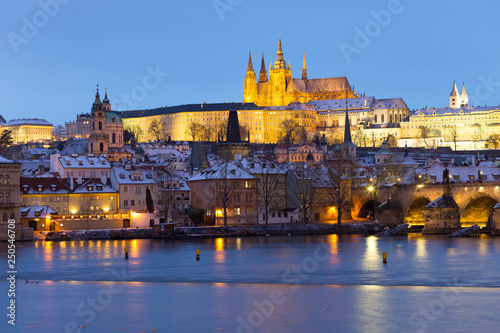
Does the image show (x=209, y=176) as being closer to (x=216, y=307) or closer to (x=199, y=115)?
(x=216, y=307)

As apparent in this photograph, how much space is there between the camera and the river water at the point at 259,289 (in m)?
20.2

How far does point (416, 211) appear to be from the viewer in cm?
6575

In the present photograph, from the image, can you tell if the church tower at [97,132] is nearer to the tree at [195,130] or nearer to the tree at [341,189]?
the tree at [341,189]

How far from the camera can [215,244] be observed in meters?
50.7

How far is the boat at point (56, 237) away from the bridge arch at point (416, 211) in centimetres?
2532

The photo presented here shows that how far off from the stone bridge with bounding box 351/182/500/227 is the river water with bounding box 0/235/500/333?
36.8ft

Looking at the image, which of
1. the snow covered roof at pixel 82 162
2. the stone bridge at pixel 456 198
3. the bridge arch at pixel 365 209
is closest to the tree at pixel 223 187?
the stone bridge at pixel 456 198

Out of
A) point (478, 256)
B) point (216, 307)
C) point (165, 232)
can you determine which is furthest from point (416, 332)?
point (165, 232)

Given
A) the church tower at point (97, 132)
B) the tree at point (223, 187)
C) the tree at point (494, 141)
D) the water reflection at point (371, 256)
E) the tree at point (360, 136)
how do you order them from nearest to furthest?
1. the water reflection at point (371, 256)
2. the tree at point (223, 187)
3. the church tower at point (97, 132)
4. the tree at point (494, 141)
5. the tree at point (360, 136)

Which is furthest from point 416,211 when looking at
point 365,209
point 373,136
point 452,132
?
point 452,132

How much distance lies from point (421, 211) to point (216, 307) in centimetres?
4540

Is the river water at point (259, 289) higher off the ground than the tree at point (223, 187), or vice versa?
the tree at point (223, 187)

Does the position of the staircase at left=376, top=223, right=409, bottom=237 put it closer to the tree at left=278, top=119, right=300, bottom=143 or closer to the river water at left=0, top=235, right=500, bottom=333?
the river water at left=0, top=235, right=500, bottom=333

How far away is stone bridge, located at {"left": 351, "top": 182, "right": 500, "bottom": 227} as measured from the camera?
5884 cm
